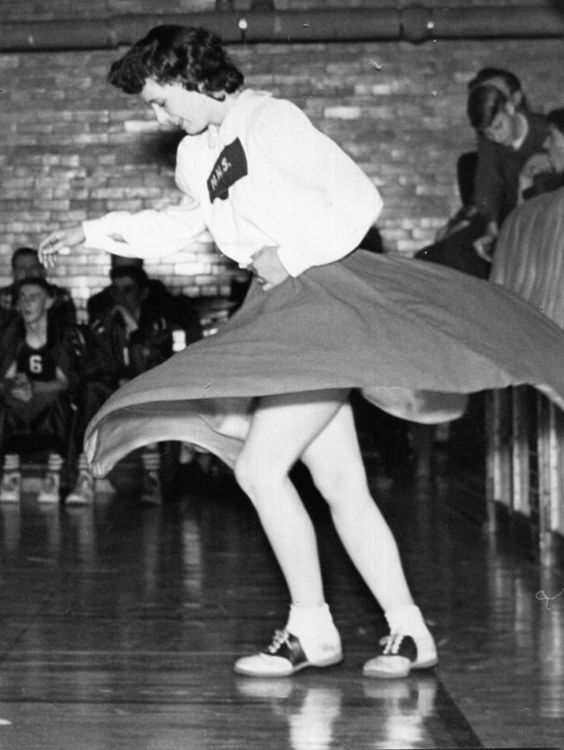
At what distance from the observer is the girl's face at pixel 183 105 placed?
2.93 metres

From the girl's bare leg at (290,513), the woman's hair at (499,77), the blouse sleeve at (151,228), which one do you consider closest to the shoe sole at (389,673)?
the girl's bare leg at (290,513)

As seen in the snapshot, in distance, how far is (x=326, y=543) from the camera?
529cm

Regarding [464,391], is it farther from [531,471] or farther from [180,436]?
[531,471]

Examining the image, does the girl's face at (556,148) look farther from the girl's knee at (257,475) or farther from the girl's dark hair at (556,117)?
the girl's knee at (257,475)

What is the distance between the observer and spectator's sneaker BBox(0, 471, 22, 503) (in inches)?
270

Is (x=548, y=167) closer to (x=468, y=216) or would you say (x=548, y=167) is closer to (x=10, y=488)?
(x=468, y=216)

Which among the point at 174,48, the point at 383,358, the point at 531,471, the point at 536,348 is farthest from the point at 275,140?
the point at 531,471

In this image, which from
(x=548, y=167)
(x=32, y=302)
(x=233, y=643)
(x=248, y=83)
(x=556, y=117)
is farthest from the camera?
(x=248, y=83)

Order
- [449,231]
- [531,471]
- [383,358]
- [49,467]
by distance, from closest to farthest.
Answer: [383,358]
[531,471]
[49,467]
[449,231]

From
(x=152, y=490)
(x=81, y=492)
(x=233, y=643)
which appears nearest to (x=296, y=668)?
(x=233, y=643)

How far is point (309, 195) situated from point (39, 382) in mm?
4415

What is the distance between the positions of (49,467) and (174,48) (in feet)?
14.2

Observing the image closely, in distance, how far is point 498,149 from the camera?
8680 mm

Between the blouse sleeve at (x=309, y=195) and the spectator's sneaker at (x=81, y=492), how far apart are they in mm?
3990
